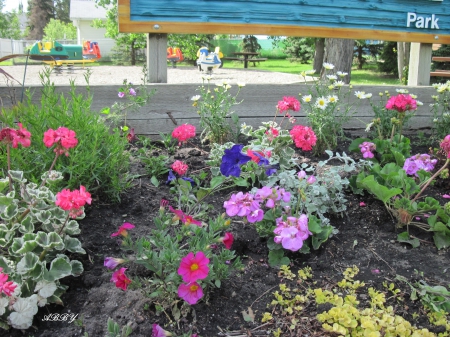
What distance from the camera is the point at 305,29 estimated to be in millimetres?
3957

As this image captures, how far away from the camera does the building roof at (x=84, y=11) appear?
34.4 metres

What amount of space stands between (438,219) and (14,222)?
198 cm

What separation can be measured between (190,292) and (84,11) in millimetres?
38460

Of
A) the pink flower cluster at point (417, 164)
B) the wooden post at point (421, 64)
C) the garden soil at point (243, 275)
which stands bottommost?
the garden soil at point (243, 275)

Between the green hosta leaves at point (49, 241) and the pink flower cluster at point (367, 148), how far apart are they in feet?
6.45

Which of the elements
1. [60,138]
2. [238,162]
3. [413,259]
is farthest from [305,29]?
[60,138]

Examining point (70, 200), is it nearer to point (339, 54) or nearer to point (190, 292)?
point (190, 292)

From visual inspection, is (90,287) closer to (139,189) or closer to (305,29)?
(139,189)

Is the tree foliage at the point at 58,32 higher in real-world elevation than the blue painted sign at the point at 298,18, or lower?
higher

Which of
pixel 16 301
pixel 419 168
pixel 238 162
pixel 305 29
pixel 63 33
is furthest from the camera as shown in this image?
pixel 63 33

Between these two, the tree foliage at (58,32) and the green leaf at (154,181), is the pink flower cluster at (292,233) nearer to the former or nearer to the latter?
the green leaf at (154,181)

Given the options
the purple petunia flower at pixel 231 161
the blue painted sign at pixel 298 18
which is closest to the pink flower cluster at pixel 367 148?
the purple petunia flower at pixel 231 161

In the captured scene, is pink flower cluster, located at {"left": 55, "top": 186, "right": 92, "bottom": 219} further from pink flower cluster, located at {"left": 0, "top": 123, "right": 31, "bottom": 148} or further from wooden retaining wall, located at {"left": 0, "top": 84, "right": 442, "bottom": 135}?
wooden retaining wall, located at {"left": 0, "top": 84, "right": 442, "bottom": 135}

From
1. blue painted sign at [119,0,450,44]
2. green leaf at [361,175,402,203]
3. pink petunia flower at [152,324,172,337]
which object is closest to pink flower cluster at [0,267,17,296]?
pink petunia flower at [152,324,172,337]
